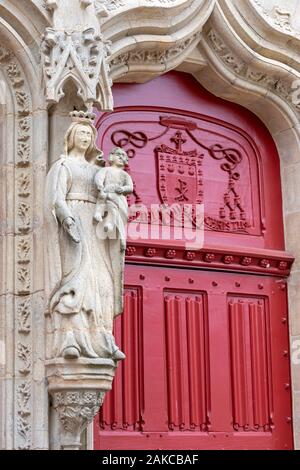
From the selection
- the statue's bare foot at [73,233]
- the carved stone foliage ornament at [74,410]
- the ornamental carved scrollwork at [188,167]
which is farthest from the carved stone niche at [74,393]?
the ornamental carved scrollwork at [188,167]

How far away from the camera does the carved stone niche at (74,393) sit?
7121 mm

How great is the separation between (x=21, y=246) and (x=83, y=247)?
0.46 metres

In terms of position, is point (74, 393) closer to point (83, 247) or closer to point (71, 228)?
point (83, 247)

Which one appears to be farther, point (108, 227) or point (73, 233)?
point (108, 227)

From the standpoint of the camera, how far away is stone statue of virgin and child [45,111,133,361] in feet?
23.5

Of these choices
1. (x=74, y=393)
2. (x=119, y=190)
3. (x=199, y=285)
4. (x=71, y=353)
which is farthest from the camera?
(x=199, y=285)

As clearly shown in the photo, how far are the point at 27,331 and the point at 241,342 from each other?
2.05m

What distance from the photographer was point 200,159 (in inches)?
354

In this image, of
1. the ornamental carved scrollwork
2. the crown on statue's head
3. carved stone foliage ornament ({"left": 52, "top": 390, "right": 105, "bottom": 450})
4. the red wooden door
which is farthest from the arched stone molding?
the ornamental carved scrollwork

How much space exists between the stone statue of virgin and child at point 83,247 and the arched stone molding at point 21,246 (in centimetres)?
18

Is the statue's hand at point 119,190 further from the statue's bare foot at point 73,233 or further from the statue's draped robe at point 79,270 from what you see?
the statue's bare foot at point 73,233

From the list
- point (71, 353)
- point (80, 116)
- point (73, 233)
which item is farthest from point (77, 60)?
point (71, 353)

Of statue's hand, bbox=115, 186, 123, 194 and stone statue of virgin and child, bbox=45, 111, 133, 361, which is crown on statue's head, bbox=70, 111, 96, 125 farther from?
statue's hand, bbox=115, 186, 123, 194

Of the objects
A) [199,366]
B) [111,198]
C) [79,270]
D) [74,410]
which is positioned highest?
[111,198]
